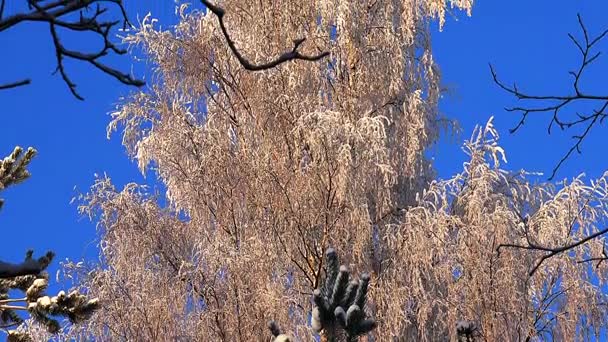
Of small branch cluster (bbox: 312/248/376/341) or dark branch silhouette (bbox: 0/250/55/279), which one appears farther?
small branch cluster (bbox: 312/248/376/341)

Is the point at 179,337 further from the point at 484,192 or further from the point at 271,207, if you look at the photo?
the point at 484,192

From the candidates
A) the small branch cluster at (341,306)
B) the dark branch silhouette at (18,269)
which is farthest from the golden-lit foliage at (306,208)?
the dark branch silhouette at (18,269)

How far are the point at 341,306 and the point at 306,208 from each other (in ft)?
18.1

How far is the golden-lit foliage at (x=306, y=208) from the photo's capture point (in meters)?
9.91

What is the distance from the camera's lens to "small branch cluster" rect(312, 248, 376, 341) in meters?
4.52

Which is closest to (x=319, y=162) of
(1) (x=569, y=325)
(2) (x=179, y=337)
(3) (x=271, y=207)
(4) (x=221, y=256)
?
(3) (x=271, y=207)

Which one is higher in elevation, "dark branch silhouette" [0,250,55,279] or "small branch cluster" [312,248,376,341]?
"small branch cluster" [312,248,376,341]

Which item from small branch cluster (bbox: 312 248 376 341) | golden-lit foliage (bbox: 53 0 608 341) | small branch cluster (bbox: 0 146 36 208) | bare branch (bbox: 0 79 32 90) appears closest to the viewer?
bare branch (bbox: 0 79 32 90)

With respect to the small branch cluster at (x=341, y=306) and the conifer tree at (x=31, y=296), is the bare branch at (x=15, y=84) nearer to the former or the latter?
the conifer tree at (x=31, y=296)

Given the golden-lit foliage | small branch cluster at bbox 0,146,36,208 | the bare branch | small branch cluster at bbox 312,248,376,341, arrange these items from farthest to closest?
the golden-lit foliage → small branch cluster at bbox 0,146,36,208 → small branch cluster at bbox 312,248,376,341 → the bare branch

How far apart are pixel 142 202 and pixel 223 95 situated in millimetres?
1662

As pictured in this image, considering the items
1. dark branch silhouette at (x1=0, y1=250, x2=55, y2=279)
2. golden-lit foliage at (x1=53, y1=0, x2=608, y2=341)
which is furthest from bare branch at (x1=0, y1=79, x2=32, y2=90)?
golden-lit foliage at (x1=53, y1=0, x2=608, y2=341)

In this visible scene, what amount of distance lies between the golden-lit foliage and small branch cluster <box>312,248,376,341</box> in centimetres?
484

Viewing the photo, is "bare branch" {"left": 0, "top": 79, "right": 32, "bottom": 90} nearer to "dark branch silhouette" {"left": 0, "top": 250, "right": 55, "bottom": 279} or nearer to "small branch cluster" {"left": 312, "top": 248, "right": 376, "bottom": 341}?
"dark branch silhouette" {"left": 0, "top": 250, "right": 55, "bottom": 279}
